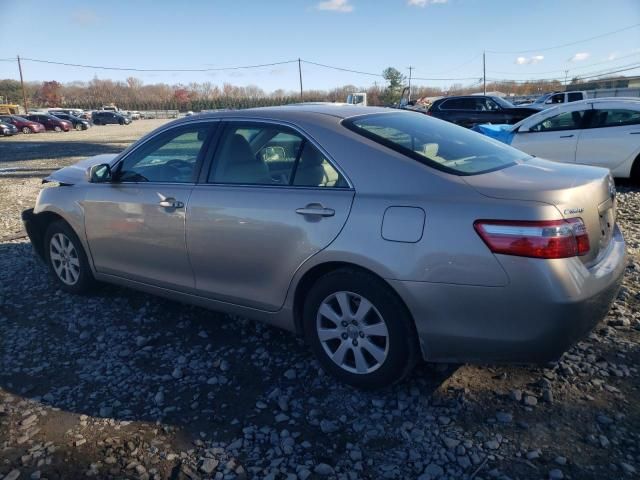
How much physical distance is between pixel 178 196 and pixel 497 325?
2271 millimetres

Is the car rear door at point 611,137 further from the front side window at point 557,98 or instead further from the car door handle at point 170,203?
the front side window at point 557,98

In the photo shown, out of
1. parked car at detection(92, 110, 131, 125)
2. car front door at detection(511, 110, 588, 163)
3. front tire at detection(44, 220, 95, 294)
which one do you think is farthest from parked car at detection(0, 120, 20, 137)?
car front door at detection(511, 110, 588, 163)

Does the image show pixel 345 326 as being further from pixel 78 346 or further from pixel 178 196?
pixel 78 346

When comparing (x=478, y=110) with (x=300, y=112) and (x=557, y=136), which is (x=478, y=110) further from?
(x=300, y=112)

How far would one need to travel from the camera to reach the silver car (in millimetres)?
2303

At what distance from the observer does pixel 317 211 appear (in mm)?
2752

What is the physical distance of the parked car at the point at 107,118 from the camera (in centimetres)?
5409

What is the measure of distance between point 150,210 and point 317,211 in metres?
1.48

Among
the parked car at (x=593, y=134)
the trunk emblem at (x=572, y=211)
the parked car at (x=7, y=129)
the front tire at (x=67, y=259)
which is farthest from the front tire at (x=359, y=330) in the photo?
the parked car at (x=7, y=129)

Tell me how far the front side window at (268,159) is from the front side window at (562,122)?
7.18 meters

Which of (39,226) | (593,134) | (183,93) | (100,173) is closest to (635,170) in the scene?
(593,134)

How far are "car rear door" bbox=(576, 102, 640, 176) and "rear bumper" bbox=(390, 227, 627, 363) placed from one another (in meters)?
6.53

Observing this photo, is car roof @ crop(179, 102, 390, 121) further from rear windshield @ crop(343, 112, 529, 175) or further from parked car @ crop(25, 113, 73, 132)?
parked car @ crop(25, 113, 73, 132)

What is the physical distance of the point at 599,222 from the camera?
2.58 m
